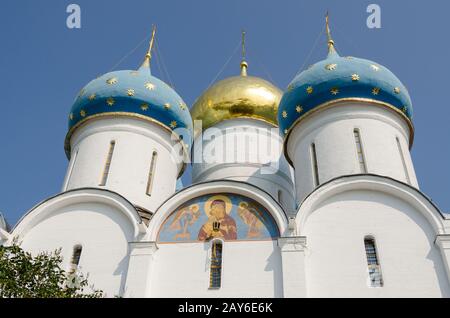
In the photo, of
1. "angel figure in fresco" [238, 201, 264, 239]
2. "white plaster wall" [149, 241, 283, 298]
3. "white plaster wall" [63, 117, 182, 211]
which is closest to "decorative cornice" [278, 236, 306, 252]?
"white plaster wall" [149, 241, 283, 298]

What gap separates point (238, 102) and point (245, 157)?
1.61 m

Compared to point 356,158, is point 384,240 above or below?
below

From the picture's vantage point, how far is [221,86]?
1338 cm

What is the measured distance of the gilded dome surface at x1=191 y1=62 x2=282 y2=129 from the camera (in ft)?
41.7

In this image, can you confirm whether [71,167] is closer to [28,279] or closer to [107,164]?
[107,164]

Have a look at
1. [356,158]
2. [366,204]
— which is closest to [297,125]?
[356,158]

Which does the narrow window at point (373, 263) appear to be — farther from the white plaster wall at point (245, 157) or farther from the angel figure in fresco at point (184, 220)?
the white plaster wall at point (245, 157)

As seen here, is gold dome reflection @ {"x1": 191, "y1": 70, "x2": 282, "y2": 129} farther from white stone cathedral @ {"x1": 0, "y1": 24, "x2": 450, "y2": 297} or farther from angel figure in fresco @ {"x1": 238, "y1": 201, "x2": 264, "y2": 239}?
angel figure in fresco @ {"x1": 238, "y1": 201, "x2": 264, "y2": 239}

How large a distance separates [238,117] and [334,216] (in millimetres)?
5592

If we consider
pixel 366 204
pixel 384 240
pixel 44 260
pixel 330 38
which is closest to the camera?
pixel 44 260

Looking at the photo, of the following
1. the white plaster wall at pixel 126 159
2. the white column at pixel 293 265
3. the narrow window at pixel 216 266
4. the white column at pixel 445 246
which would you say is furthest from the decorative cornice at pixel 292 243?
the white plaster wall at pixel 126 159
